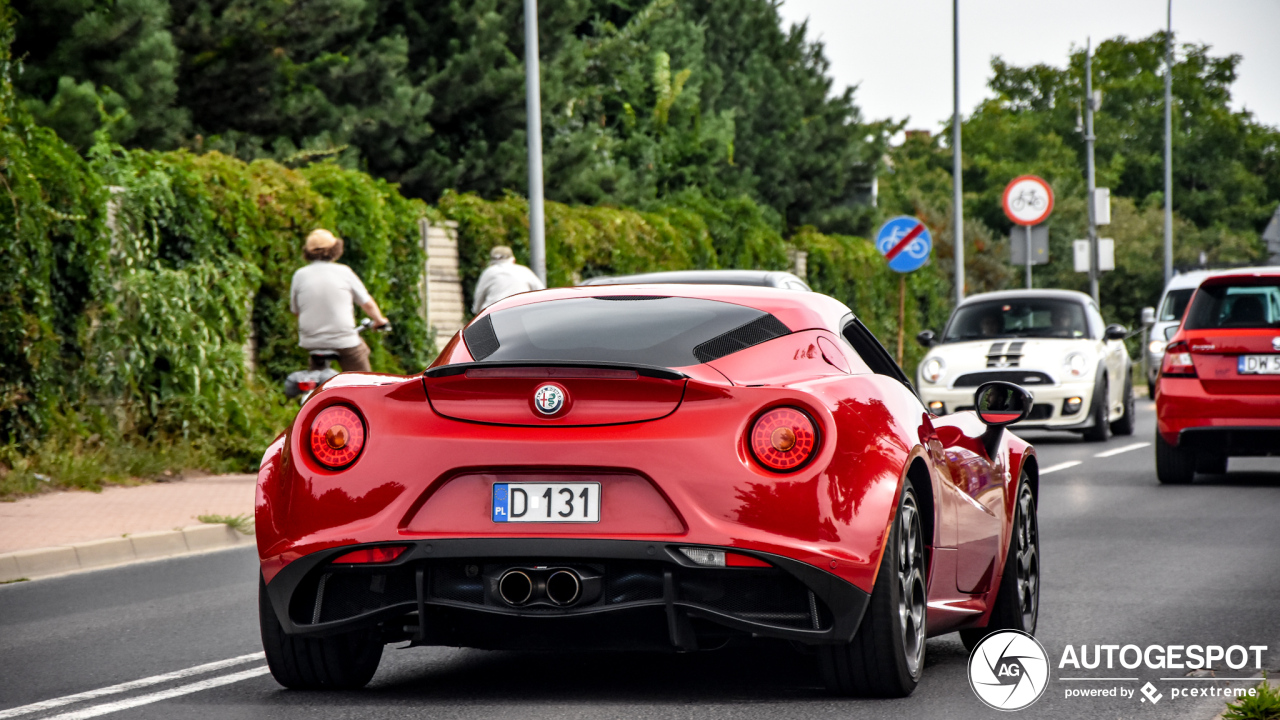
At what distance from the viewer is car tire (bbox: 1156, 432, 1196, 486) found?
15.3 meters

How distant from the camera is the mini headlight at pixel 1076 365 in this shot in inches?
770

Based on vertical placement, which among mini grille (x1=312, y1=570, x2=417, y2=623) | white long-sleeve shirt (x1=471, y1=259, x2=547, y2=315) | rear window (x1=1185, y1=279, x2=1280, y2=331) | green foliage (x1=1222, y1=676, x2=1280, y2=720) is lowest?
green foliage (x1=1222, y1=676, x2=1280, y2=720)

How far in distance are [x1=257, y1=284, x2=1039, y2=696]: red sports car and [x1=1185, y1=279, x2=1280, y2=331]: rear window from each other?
9.49 m

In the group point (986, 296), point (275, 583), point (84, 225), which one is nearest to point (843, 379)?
point (275, 583)

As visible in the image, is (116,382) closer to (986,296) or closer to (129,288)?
(129,288)

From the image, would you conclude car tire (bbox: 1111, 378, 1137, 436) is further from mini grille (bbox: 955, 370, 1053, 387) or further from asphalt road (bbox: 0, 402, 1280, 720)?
asphalt road (bbox: 0, 402, 1280, 720)

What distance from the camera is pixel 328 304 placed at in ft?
47.2

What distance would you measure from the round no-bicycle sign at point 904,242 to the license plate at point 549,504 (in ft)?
71.6

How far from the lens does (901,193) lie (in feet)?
212

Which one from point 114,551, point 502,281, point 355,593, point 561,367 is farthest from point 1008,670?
point 502,281

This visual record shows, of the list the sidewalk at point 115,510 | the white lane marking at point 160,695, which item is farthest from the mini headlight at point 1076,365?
the white lane marking at point 160,695

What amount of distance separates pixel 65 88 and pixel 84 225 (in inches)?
229

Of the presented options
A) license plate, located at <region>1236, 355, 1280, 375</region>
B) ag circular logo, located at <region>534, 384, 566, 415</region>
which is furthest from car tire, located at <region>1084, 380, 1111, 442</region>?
ag circular logo, located at <region>534, 384, 566, 415</region>

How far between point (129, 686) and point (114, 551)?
4.52 meters
